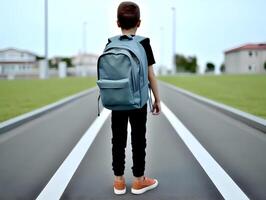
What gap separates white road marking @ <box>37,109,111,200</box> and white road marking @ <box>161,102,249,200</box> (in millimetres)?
1667

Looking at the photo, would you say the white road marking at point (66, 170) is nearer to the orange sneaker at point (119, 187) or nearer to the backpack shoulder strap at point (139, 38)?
the orange sneaker at point (119, 187)

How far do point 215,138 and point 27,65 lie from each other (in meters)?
97.4

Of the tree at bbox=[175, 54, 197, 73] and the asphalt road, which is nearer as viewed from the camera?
the asphalt road

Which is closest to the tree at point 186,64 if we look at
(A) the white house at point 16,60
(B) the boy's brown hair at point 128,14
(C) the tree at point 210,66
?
(C) the tree at point 210,66

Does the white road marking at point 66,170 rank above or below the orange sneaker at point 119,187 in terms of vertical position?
below

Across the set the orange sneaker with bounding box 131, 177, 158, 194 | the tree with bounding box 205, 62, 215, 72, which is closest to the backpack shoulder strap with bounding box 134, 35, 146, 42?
the orange sneaker with bounding box 131, 177, 158, 194

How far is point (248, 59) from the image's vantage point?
106688mm

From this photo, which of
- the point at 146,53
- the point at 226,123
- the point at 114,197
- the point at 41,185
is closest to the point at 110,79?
the point at 146,53

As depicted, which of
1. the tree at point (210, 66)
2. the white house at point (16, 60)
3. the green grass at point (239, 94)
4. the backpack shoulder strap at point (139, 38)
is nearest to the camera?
the backpack shoulder strap at point (139, 38)

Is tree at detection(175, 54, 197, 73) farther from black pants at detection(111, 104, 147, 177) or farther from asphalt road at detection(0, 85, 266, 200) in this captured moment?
black pants at detection(111, 104, 147, 177)

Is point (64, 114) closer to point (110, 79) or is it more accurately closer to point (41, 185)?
point (41, 185)

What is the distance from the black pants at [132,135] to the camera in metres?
3.96

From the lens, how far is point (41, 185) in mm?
4465

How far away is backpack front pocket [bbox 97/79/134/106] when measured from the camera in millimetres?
3652
